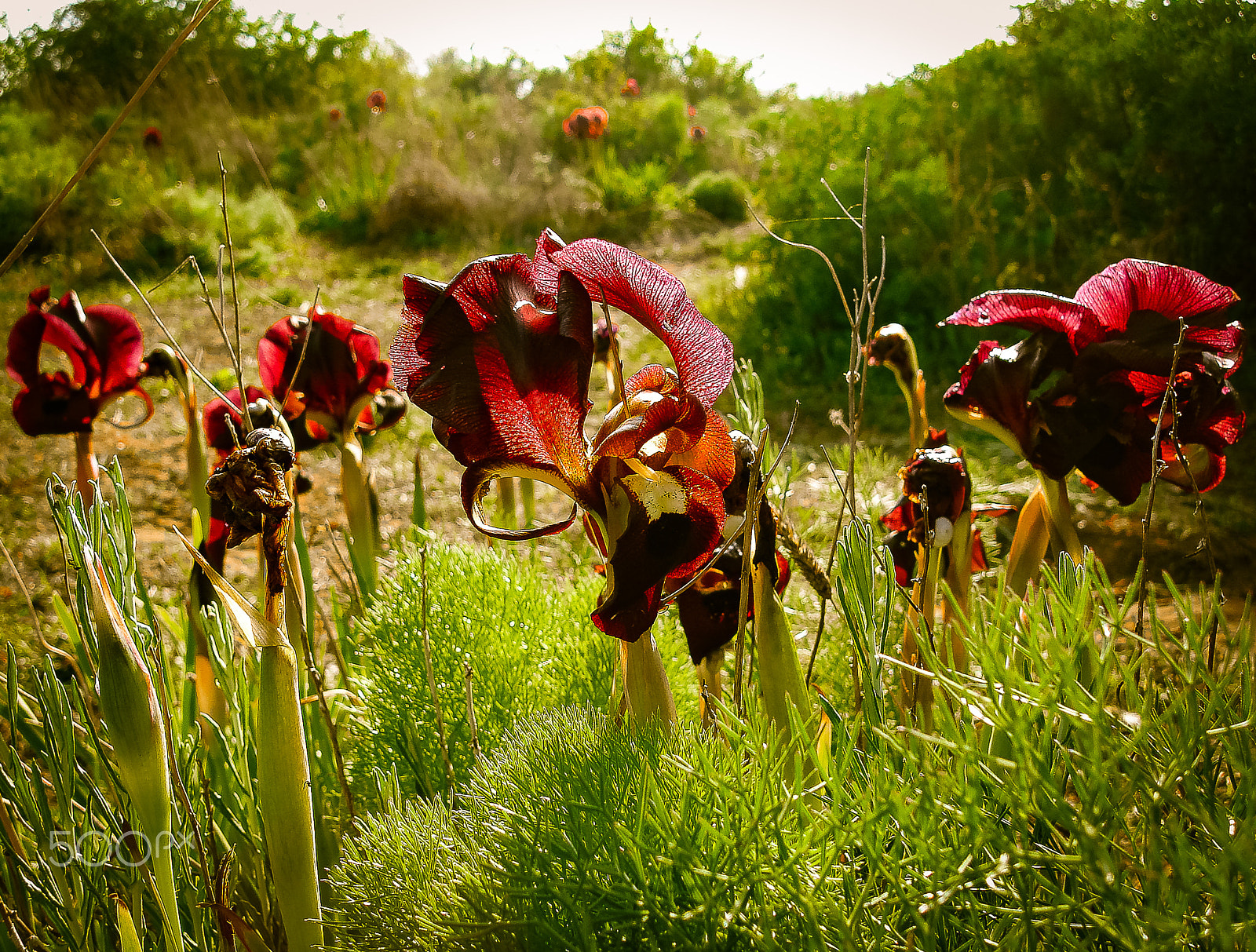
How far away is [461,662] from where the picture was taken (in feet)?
2.84

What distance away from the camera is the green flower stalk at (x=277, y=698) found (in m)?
0.50

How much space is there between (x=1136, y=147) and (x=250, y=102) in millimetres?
12374

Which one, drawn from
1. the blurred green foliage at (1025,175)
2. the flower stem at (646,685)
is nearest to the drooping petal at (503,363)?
the flower stem at (646,685)

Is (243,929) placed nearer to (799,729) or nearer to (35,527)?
(799,729)

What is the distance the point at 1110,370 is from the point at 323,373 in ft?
3.12

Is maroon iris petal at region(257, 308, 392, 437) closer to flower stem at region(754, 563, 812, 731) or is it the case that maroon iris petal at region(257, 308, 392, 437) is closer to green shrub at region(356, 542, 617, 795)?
green shrub at region(356, 542, 617, 795)

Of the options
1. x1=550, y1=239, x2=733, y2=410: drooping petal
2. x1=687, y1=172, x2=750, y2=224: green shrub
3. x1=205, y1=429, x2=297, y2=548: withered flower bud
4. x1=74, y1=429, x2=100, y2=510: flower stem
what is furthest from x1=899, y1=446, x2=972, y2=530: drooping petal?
x1=687, y1=172, x2=750, y2=224: green shrub

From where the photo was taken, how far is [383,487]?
302cm

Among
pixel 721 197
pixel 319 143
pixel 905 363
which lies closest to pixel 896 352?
pixel 905 363

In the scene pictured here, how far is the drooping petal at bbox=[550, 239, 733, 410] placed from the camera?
55 centimetres

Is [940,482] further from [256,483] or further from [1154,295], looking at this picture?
[256,483]

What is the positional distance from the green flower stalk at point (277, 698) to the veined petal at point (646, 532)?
20 centimetres

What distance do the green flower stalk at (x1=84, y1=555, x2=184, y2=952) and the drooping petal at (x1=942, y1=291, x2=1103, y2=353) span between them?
68 centimetres

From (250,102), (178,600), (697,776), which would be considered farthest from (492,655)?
(250,102)
